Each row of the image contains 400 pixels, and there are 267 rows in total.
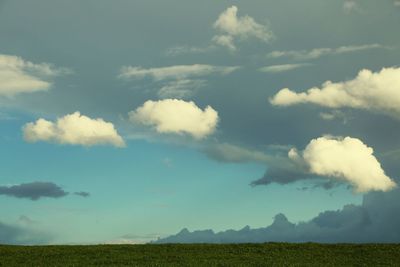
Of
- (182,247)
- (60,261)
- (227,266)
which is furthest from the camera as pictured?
(182,247)

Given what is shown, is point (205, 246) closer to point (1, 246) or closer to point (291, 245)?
point (291, 245)

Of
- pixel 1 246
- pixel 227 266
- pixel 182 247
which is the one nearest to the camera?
pixel 227 266

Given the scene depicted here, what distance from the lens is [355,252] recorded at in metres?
56.8

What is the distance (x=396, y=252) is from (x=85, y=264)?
1094 inches

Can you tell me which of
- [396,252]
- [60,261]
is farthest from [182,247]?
[396,252]

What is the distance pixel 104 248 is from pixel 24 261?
7640mm

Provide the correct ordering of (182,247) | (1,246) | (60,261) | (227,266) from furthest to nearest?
(1,246), (182,247), (60,261), (227,266)

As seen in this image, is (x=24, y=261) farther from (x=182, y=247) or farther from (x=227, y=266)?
(x=227, y=266)

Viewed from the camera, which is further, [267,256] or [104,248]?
[104,248]

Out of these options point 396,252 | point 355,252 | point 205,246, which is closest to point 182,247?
point 205,246

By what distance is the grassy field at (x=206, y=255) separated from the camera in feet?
172

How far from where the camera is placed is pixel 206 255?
5503 centimetres

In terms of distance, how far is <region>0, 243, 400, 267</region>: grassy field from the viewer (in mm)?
52469

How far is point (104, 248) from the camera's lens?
59.4 meters
